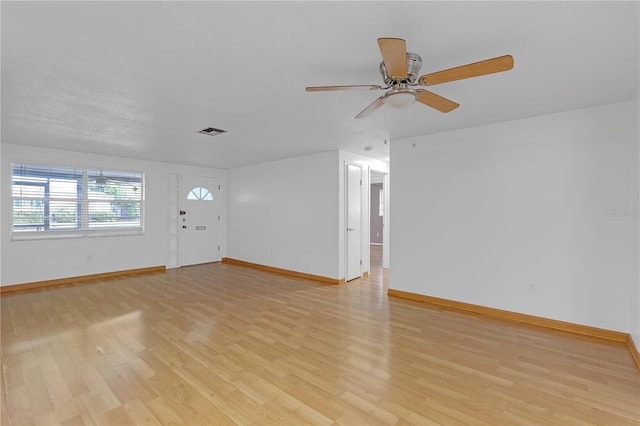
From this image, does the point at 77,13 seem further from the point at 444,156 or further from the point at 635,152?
the point at 635,152

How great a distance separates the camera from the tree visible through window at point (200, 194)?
282 inches

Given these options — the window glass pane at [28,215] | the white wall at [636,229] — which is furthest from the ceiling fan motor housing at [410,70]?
the window glass pane at [28,215]

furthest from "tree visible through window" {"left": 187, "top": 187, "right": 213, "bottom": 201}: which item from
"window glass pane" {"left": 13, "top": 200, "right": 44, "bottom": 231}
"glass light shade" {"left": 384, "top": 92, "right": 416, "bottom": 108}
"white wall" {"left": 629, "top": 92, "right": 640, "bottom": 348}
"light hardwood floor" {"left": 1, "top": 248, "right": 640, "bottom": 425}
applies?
"white wall" {"left": 629, "top": 92, "right": 640, "bottom": 348}

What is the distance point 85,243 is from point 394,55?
21.2ft

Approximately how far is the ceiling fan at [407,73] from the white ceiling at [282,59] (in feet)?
0.59

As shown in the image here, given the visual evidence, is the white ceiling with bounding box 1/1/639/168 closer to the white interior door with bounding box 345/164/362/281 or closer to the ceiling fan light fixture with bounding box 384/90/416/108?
the ceiling fan light fixture with bounding box 384/90/416/108

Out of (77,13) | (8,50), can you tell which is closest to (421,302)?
(77,13)

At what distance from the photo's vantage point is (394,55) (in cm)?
166

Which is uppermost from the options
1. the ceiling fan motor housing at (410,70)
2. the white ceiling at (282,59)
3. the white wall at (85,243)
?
the white ceiling at (282,59)

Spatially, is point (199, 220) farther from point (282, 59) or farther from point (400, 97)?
point (400, 97)

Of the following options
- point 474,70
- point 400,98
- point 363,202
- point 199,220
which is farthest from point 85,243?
point 474,70

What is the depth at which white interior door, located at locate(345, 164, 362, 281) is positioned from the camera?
554cm

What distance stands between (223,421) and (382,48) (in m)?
2.43

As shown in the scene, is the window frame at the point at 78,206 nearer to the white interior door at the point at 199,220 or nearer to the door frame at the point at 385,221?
the white interior door at the point at 199,220
